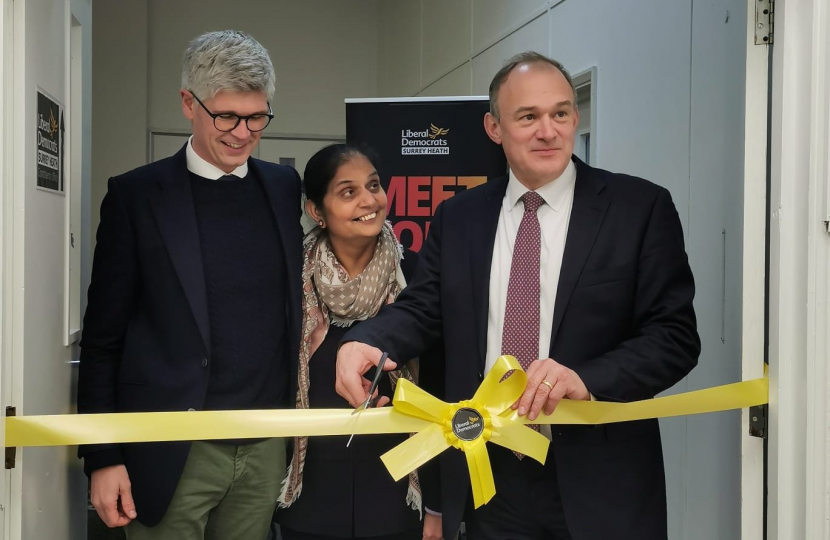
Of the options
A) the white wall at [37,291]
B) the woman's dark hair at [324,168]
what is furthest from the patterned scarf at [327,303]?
the white wall at [37,291]

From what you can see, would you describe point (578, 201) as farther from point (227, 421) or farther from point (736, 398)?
point (227, 421)

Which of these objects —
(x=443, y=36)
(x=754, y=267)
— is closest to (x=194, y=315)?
(x=754, y=267)

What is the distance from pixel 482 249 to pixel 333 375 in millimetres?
519

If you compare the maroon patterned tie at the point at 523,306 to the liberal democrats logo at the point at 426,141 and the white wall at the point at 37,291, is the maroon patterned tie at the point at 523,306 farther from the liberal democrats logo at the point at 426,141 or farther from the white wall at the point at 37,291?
the liberal democrats logo at the point at 426,141

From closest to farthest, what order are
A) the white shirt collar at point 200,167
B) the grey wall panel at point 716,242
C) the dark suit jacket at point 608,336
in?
1. the dark suit jacket at point 608,336
2. the white shirt collar at point 200,167
3. the grey wall panel at point 716,242

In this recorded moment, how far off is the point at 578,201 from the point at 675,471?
173cm

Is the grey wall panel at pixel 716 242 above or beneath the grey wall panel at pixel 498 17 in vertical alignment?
beneath

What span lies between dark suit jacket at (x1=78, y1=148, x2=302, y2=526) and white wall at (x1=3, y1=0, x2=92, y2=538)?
0.38ft

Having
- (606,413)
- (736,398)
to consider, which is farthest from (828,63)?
(606,413)

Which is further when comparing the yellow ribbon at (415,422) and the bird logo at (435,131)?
the bird logo at (435,131)

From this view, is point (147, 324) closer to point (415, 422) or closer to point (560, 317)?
point (415, 422)

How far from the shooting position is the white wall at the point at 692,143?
8.75ft

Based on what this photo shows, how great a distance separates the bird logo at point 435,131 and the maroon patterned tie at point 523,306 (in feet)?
6.28

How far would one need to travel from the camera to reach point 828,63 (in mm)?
1438
